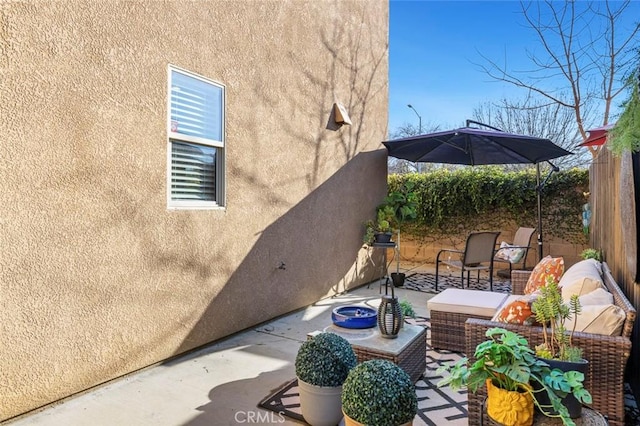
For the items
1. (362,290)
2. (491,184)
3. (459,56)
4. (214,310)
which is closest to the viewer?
(214,310)

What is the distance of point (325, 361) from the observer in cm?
229

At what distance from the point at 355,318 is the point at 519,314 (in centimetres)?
112

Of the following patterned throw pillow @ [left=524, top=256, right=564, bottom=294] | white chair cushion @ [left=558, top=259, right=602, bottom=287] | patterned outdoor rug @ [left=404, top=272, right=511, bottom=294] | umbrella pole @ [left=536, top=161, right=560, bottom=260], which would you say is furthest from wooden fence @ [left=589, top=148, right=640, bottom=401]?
umbrella pole @ [left=536, top=161, right=560, bottom=260]

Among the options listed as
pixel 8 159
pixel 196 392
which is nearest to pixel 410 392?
pixel 196 392

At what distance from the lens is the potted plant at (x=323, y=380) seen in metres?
2.27

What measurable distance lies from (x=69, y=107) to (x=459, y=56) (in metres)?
10.6

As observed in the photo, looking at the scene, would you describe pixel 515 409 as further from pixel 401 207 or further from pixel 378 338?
pixel 401 207

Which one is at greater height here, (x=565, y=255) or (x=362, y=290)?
(x=565, y=255)

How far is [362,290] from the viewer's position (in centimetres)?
647

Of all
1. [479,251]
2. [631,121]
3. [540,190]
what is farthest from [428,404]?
[540,190]

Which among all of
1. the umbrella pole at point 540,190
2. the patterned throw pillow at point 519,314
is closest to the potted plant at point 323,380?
the patterned throw pillow at point 519,314

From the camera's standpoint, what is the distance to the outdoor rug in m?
2.46

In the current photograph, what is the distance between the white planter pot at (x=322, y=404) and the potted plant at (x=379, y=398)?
29 centimetres

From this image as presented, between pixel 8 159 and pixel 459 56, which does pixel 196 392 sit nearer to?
pixel 8 159
